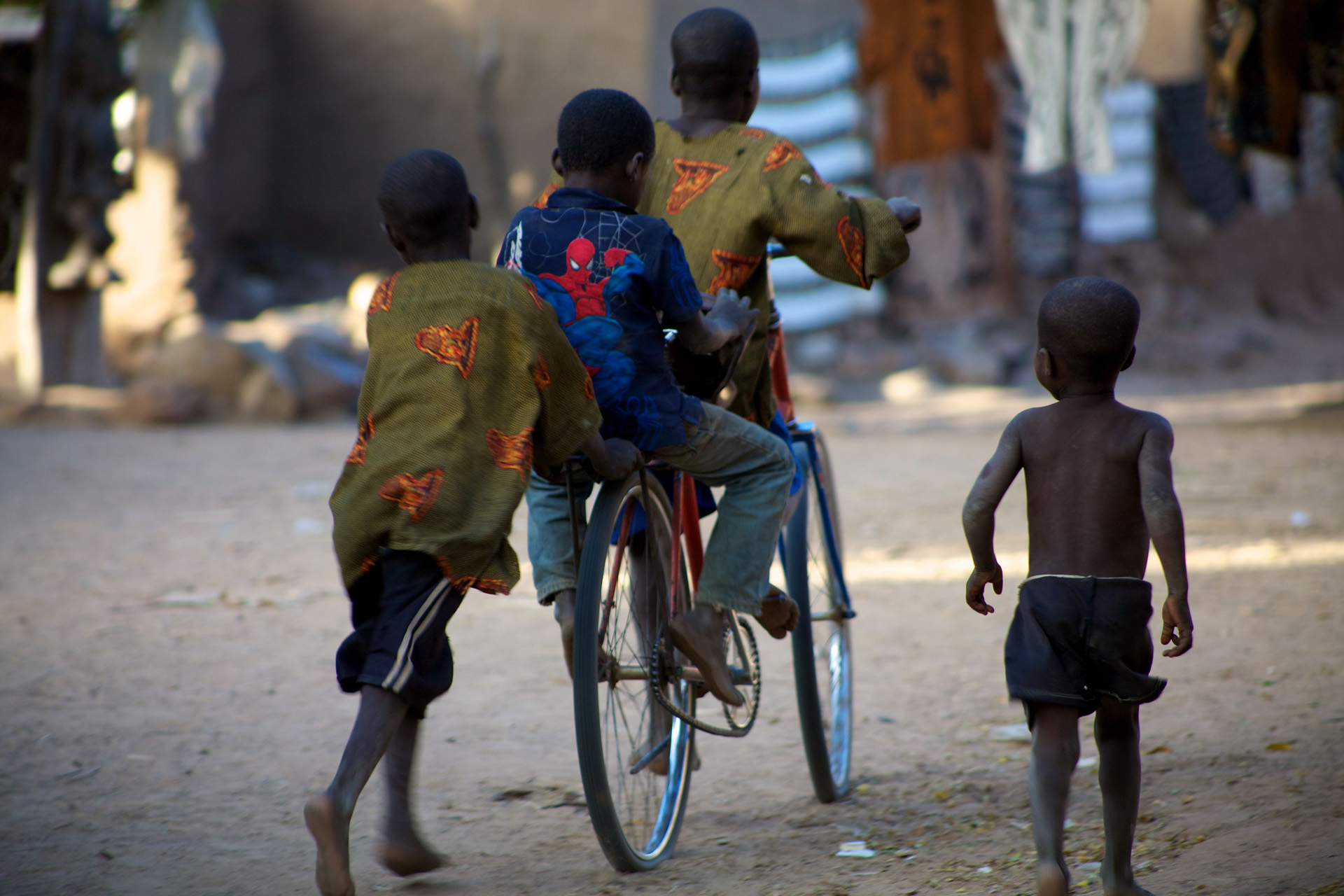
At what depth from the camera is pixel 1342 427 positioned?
862cm

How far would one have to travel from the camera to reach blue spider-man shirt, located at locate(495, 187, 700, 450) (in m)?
2.30

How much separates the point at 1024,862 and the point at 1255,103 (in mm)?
6365

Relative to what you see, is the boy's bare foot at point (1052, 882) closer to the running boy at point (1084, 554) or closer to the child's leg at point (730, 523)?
the running boy at point (1084, 554)

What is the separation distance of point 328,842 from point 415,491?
0.60m

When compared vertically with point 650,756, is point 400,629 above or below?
above

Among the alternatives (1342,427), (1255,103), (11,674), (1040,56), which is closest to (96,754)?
(11,674)

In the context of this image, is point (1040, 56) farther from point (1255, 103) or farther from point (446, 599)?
point (446, 599)

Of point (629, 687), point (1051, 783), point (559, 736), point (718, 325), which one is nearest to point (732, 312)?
point (718, 325)

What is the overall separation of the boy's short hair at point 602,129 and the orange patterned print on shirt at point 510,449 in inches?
22.2

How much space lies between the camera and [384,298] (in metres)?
2.18

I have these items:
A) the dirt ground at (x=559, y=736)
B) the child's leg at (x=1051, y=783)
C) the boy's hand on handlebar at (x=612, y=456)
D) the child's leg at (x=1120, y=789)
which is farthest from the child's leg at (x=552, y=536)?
the child's leg at (x=1120, y=789)

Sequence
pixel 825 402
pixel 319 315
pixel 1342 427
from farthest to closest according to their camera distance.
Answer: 1. pixel 319 315
2. pixel 825 402
3. pixel 1342 427

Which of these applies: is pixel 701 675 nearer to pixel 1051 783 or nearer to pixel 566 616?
pixel 566 616

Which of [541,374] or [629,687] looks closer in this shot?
[541,374]
